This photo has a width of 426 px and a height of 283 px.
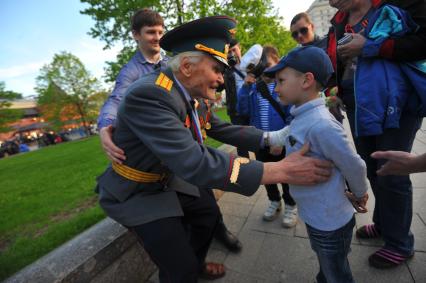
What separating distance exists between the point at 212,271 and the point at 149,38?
2.39 meters

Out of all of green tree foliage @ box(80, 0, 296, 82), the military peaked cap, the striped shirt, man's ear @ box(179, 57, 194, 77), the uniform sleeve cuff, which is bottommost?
the uniform sleeve cuff

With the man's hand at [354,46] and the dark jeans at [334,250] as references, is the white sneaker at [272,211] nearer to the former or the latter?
the dark jeans at [334,250]

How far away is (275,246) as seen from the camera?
104 inches

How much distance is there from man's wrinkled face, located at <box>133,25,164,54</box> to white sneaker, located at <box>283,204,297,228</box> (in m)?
2.37

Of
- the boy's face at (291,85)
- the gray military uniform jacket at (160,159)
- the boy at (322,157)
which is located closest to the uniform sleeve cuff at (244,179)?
the gray military uniform jacket at (160,159)

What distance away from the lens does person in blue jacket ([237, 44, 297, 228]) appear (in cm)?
291

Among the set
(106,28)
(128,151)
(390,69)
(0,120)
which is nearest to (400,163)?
(390,69)

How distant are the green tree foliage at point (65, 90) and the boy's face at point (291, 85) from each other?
3510 centimetres

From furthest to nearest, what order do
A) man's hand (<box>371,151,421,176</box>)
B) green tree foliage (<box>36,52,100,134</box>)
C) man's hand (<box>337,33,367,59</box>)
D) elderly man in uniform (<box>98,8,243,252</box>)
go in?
green tree foliage (<box>36,52,100,134</box>) < elderly man in uniform (<box>98,8,243,252</box>) < man's hand (<box>337,33,367,59</box>) < man's hand (<box>371,151,421,176</box>)

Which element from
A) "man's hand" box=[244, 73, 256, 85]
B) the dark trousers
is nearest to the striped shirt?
"man's hand" box=[244, 73, 256, 85]

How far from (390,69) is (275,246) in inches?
74.2

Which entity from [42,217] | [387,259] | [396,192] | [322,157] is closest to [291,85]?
[322,157]

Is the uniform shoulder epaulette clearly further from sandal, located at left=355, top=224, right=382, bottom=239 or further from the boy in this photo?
sandal, located at left=355, top=224, right=382, bottom=239

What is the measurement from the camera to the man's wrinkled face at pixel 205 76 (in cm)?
172
